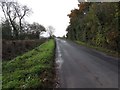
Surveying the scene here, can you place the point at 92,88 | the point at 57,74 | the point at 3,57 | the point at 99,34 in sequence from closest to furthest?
the point at 92,88, the point at 57,74, the point at 3,57, the point at 99,34

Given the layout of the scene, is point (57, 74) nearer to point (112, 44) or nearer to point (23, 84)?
point (23, 84)

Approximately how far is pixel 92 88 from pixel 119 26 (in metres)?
15.6

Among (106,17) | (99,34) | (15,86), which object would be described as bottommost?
(15,86)

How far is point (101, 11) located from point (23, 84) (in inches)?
780

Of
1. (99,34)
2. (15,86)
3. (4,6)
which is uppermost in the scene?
(4,6)

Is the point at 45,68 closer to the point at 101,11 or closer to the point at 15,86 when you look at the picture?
the point at 15,86

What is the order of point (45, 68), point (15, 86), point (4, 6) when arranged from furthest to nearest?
1. point (4, 6)
2. point (45, 68)
3. point (15, 86)

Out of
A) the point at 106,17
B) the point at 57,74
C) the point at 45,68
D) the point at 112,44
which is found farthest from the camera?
the point at 106,17

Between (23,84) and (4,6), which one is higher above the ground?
(4,6)

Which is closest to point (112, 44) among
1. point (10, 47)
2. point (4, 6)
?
point (10, 47)

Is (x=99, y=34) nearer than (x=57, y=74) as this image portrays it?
No

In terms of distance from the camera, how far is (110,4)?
25.2 m

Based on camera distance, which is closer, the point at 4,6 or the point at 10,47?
the point at 10,47

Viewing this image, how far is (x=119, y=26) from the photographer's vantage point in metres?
23.4
